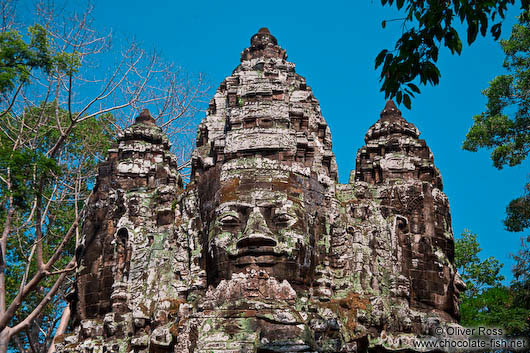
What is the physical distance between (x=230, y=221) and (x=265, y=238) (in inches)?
29.1

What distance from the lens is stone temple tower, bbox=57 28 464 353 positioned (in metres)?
10.9

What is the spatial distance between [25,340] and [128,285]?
547 inches

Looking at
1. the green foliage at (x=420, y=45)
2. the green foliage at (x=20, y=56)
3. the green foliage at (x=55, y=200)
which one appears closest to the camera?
the green foliage at (x=420, y=45)

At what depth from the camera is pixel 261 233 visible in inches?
439

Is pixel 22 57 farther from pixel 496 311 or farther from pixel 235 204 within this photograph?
pixel 496 311

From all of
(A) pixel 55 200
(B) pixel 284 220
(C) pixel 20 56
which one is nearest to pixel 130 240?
(B) pixel 284 220

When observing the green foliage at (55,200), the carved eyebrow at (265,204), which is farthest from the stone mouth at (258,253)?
the green foliage at (55,200)

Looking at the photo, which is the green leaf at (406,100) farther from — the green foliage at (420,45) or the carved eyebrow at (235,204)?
the carved eyebrow at (235,204)

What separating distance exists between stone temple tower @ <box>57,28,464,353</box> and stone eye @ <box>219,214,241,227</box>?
2 cm

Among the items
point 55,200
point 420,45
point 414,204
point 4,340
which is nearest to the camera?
point 420,45

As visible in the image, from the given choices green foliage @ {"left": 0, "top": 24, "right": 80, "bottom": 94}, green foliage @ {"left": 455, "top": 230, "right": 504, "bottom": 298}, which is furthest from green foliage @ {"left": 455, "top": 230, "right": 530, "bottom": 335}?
green foliage @ {"left": 0, "top": 24, "right": 80, "bottom": 94}

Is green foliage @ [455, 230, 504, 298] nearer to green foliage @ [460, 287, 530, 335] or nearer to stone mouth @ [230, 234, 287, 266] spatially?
green foliage @ [460, 287, 530, 335]

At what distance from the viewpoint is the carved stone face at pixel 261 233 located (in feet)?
36.6

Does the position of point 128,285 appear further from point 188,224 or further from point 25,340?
point 25,340
